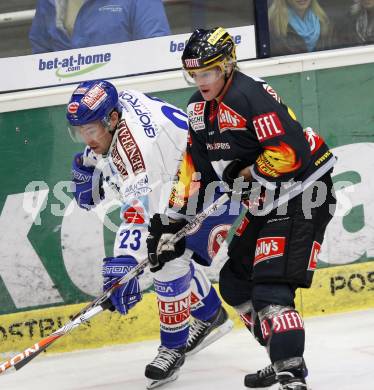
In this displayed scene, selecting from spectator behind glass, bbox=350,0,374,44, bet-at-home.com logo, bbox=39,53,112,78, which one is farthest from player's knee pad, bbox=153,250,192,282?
spectator behind glass, bbox=350,0,374,44

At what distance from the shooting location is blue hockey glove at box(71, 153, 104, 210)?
4449 mm

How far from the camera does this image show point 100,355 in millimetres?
4859

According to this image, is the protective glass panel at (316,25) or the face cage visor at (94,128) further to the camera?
the protective glass panel at (316,25)

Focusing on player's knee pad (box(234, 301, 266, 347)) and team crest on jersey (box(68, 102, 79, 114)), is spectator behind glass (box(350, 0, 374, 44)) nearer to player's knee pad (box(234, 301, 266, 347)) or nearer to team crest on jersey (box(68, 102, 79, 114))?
team crest on jersey (box(68, 102, 79, 114))

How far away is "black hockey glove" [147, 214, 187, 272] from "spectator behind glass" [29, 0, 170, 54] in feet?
4.99

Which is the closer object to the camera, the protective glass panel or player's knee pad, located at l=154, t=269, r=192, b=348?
player's knee pad, located at l=154, t=269, r=192, b=348

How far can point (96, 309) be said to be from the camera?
3.87 meters

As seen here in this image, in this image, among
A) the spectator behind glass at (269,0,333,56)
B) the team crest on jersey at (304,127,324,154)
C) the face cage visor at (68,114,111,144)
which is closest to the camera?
the team crest on jersey at (304,127,324,154)

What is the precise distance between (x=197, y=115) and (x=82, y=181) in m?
0.97

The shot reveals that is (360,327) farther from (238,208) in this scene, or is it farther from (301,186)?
(301,186)

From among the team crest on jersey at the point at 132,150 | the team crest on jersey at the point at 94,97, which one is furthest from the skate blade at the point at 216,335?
the team crest on jersey at the point at 94,97

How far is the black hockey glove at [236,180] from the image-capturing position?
3.55 metres

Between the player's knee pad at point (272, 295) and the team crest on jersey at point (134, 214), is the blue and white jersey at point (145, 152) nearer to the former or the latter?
the team crest on jersey at point (134, 214)

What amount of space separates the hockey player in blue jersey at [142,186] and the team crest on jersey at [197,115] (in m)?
0.21
